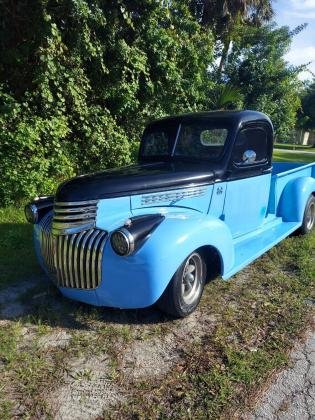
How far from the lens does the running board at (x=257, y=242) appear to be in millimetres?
4152

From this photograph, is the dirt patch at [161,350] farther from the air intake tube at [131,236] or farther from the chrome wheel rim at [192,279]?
the air intake tube at [131,236]

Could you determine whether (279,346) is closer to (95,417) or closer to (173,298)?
(173,298)

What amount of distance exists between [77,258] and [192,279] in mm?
1022

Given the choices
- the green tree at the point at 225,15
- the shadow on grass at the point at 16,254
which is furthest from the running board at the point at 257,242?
the green tree at the point at 225,15

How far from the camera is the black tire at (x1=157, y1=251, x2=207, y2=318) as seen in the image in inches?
134

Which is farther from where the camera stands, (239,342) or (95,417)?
(239,342)

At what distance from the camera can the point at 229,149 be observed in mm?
4469

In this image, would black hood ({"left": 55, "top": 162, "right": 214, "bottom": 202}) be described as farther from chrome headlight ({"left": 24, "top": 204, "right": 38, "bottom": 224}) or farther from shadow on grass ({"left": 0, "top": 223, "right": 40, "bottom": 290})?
shadow on grass ({"left": 0, "top": 223, "right": 40, "bottom": 290})

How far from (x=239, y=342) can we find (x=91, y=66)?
6.44 m

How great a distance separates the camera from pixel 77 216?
3490 millimetres

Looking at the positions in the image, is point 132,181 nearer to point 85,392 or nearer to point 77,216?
point 77,216

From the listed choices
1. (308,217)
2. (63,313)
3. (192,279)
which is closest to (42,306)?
(63,313)

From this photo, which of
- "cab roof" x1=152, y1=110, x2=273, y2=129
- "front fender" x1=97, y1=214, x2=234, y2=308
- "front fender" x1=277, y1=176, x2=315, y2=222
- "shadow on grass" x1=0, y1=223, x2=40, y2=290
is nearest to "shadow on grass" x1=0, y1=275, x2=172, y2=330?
"front fender" x1=97, y1=214, x2=234, y2=308

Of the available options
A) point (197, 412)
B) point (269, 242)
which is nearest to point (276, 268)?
point (269, 242)
